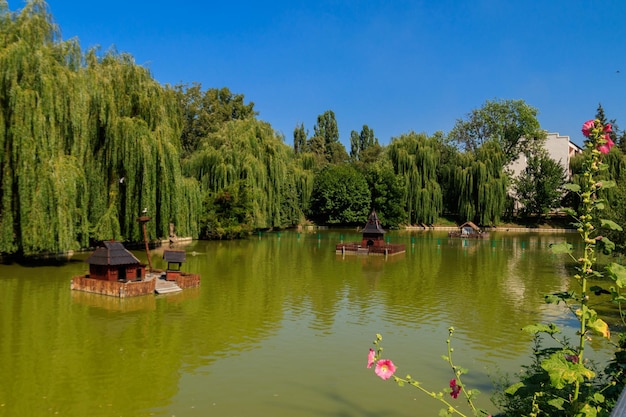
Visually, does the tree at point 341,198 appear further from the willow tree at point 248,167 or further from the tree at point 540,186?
the tree at point 540,186

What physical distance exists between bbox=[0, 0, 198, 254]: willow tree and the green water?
239 cm

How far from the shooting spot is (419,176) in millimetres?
53344

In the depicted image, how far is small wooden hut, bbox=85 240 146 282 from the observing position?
1642 centimetres

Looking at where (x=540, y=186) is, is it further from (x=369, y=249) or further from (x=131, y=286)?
(x=131, y=286)

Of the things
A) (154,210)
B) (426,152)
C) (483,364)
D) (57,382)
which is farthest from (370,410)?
(426,152)

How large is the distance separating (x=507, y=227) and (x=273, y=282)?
41595 millimetres

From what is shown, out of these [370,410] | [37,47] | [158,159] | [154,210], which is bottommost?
[370,410]

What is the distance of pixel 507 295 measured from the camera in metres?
18.4

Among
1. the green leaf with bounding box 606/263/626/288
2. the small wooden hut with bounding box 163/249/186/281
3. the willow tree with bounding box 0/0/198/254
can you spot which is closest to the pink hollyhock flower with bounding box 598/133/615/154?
the green leaf with bounding box 606/263/626/288

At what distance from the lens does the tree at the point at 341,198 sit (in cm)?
5325

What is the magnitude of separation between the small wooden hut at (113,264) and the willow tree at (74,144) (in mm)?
3680

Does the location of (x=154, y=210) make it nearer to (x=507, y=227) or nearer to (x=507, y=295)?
(x=507, y=295)

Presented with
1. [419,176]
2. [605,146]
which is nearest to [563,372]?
[605,146]

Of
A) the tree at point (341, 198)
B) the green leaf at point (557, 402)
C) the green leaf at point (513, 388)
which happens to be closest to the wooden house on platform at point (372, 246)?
the tree at point (341, 198)
